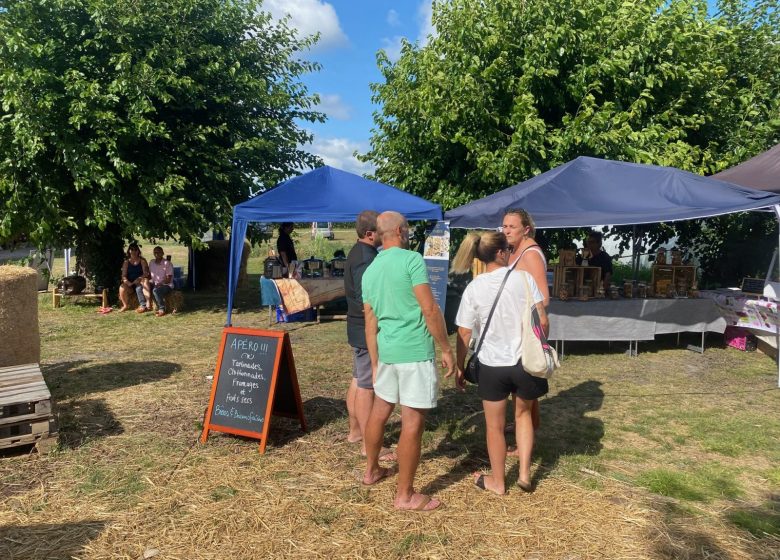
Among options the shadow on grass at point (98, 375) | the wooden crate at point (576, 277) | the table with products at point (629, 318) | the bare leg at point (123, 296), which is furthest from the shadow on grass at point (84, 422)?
the bare leg at point (123, 296)

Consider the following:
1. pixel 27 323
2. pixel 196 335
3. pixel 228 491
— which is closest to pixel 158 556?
pixel 228 491

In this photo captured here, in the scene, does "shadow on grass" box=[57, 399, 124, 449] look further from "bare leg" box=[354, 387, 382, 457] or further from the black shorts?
the black shorts

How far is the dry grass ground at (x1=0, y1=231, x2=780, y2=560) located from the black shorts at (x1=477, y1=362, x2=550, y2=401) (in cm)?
71

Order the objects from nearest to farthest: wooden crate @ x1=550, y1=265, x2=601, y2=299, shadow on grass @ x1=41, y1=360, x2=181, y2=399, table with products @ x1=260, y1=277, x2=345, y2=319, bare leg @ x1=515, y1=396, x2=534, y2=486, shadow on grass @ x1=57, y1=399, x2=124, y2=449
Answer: bare leg @ x1=515, y1=396, x2=534, y2=486
shadow on grass @ x1=57, y1=399, x2=124, y2=449
shadow on grass @ x1=41, y1=360, x2=181, y2=399
wooden crate @ x1=550, y1=265, x2=601, y2=299
table with products @ x1=260, y1=277, x2=345, y2=319

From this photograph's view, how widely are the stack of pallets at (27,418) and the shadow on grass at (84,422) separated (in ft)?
0.58

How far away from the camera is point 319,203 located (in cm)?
874

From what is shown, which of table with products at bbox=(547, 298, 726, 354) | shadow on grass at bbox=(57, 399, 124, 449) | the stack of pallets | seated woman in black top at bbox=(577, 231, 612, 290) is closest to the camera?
the stack of pallets

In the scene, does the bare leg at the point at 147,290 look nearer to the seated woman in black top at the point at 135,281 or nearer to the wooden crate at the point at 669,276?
the seated woman in black top at the point at 135,281

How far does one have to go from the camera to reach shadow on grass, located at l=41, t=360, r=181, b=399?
597cm

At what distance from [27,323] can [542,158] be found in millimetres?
8202

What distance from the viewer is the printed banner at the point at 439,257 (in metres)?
9.41

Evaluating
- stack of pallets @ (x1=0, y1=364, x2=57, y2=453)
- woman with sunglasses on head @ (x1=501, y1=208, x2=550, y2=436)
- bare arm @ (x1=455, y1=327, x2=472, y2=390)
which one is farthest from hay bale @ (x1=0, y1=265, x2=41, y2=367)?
woman with sunglasses on head @ (x1=501, y1=208, x2=550, y2=436)

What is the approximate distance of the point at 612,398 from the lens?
19.0 feet

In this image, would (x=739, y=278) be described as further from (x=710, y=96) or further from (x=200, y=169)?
(x=200, y=169)
